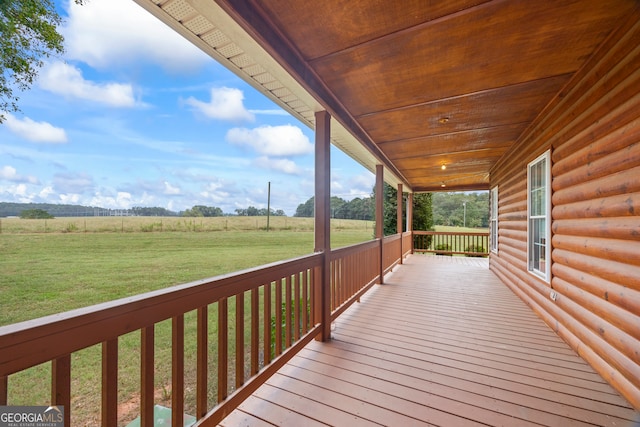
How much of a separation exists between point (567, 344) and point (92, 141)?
12.4 m

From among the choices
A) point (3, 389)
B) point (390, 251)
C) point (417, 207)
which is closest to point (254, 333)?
point (3, 389)

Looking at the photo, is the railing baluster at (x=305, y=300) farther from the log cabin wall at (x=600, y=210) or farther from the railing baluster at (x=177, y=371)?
the log cabin wall at (x=600, y=210)

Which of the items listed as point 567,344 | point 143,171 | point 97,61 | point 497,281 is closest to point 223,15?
point 567,344

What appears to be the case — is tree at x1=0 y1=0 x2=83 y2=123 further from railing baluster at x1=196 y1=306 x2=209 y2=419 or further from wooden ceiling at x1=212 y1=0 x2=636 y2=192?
railing baluster at x1=196 y1=306 x2=209 y2=419

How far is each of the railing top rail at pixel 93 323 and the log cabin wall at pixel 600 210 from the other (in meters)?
2.63

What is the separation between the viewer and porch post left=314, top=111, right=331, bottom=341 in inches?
105

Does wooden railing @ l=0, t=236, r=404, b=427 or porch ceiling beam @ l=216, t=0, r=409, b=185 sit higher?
porch ceiling beam @ l=216, t=0, r=409, b=185

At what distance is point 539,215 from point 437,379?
2.61 metres

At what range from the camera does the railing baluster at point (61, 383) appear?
919 mm

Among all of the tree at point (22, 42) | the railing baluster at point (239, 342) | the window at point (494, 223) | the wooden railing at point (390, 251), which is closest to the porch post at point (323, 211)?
the railing baluster at point (239, 342)

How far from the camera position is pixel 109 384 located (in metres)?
1.07

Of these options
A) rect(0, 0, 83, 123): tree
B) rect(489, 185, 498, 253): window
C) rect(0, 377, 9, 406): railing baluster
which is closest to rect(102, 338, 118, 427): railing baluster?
rect(0, 377, 9, 406): railing baluster

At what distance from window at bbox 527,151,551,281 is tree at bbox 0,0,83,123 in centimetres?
479

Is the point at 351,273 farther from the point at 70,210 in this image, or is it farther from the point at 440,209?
the point at 440,209
